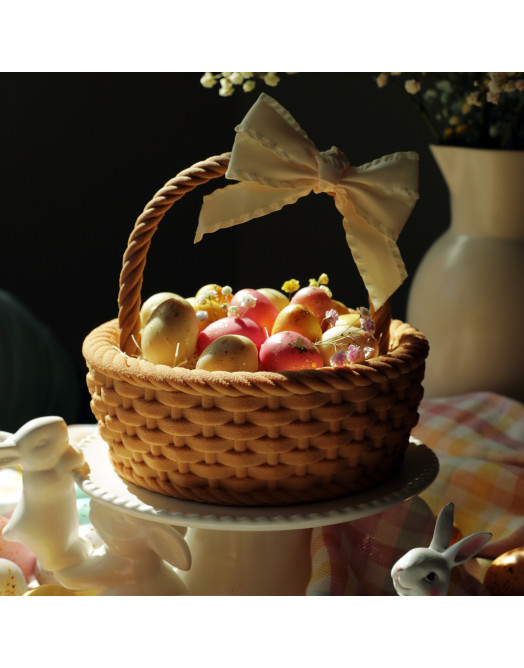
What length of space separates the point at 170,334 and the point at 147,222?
113 millimetres

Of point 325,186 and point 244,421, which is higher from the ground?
point 325,186

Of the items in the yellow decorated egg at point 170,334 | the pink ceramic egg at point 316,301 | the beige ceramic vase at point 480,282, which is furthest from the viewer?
the beige ceramic vase at point 480,282

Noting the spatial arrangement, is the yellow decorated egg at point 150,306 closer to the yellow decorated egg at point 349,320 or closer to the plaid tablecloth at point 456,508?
the yellow decorated egg at point 349,320

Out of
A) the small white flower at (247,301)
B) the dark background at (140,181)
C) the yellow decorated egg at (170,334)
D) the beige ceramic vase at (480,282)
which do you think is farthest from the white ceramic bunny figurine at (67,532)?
the dark background at (140,181)

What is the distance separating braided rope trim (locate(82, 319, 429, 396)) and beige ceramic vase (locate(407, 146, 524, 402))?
2.16 ft

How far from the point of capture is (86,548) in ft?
2.48

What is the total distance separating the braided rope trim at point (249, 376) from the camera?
0.67 metres

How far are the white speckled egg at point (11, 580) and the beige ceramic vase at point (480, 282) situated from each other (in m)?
0.88

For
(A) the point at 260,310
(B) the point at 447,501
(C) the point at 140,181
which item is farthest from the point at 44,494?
(C) the point at 140,181

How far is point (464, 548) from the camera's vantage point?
67cm

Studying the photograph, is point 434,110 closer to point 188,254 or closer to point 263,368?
point 188,254

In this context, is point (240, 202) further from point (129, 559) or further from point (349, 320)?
point (129, 559)

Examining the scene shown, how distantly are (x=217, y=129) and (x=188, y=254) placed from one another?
37 centimetres

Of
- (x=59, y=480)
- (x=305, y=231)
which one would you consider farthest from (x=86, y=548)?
(x=305, y=231)
